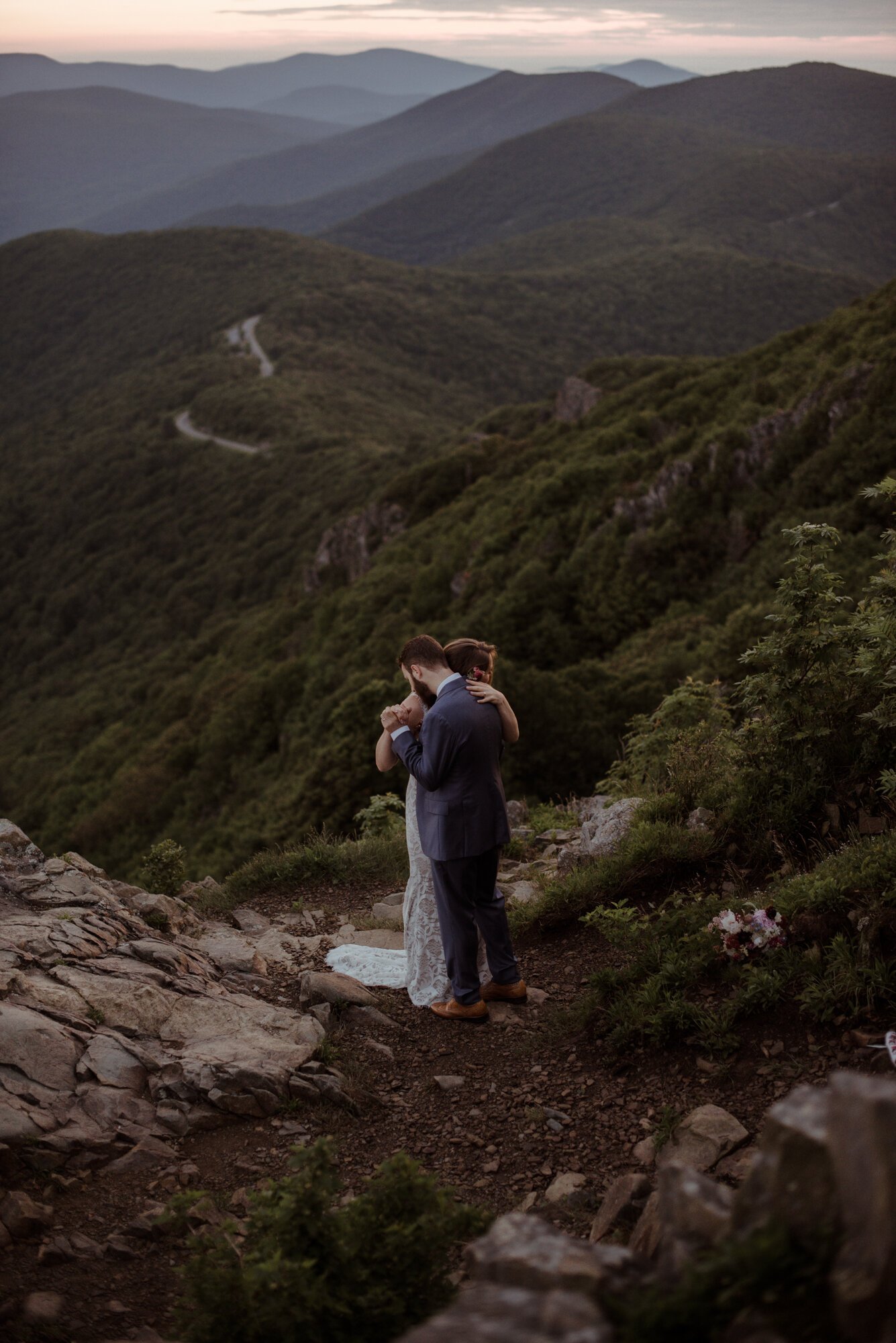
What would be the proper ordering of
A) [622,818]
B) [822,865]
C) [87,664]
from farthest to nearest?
[87,664], [622,818], [822,865]

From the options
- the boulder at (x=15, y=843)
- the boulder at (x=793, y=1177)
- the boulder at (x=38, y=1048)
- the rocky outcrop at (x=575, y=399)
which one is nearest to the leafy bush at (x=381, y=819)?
A: the boulder at (x=15, y=843)

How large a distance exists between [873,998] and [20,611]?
69.6m

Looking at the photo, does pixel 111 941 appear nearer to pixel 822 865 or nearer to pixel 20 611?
pixel 822 865

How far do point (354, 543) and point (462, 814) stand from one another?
2971 centimetres

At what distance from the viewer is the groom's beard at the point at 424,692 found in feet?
15.5

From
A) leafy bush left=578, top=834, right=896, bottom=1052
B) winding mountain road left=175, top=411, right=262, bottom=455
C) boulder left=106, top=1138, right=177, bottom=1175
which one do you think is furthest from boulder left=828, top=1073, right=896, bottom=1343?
winding mountain road left=175, top=411, right=262, bottom=455

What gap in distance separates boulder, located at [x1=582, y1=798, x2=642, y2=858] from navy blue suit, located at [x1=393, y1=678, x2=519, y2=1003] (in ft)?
4.54

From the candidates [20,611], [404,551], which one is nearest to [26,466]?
[20,611]

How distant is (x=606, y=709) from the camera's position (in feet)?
37.7

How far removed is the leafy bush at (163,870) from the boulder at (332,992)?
6.94 ft

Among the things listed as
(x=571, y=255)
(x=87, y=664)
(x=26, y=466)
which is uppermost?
(x=571, y=255)

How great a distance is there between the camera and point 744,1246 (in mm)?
1839

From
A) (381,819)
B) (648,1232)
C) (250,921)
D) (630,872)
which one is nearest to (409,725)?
Result: (630,872)

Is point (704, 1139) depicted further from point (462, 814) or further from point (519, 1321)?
point (519, 1321)
